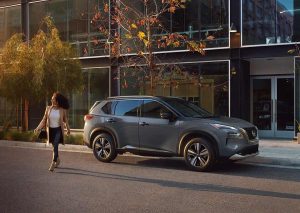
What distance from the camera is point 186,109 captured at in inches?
466

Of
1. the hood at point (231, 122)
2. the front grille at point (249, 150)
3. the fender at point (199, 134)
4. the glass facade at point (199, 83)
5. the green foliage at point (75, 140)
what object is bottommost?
the green foliage at point (75, 140)

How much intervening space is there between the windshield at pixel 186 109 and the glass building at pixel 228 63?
4861 mm

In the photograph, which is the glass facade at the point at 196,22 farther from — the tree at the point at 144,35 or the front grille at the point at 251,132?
the front grille at the point at 251,132

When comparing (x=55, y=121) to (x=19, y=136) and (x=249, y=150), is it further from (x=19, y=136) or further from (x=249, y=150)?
(x=19, y=136)

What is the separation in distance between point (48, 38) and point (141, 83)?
414 centimetres

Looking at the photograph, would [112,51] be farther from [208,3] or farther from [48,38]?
[208,3]

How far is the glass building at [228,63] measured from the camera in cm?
1803

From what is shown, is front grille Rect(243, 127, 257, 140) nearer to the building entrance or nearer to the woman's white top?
the woman's white top

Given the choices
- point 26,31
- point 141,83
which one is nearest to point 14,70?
point 141,83

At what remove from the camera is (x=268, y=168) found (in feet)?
38.1

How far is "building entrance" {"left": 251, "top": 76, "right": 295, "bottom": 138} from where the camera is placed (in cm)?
1930

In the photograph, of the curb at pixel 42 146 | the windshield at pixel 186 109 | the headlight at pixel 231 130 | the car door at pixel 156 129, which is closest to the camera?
the headlight at pixel 231 130

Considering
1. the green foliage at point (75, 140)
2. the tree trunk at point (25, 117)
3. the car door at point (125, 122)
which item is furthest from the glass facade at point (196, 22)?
the car door at point (125, 122)

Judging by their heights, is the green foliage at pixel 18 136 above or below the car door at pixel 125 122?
below
